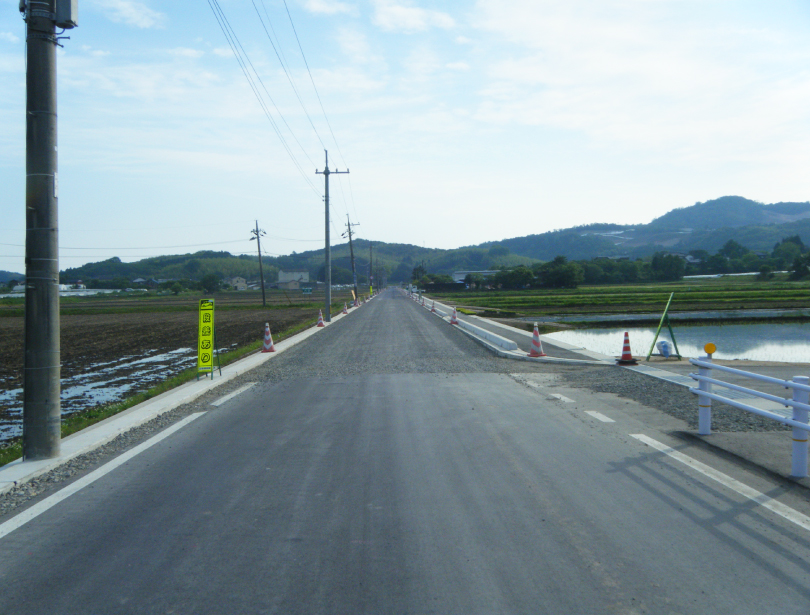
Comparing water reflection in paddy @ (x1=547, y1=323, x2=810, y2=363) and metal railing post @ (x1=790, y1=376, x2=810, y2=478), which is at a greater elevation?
metal railing post @ (x1=790, y1=376, x2=810, y2=478)

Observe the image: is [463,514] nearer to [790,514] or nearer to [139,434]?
[790,514]

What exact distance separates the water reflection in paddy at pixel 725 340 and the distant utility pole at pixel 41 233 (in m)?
18.1

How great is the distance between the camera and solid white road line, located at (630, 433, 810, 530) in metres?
4.65

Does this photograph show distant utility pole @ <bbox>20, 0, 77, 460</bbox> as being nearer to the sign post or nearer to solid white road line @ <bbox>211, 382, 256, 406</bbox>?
solid white road line @ <bbox>211, 382, 256, 406</bbox>

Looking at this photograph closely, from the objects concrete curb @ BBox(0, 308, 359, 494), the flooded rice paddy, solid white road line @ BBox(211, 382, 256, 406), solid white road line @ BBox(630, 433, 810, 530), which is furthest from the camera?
the flooded rice paddy

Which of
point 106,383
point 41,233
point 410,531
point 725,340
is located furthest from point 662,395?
point 725,340

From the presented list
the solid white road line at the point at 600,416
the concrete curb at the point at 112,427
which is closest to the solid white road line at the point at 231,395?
the concrete curb at the point at 112,427

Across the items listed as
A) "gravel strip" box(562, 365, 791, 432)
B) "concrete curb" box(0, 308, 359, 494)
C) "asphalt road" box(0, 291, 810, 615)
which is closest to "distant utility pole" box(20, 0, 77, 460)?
"concrete curb" box(0, 308, 359, 494)

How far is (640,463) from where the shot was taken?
6.15 meters

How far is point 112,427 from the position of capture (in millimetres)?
8047

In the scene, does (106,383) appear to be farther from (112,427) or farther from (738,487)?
(738,487)

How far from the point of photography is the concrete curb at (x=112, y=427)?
5.90m

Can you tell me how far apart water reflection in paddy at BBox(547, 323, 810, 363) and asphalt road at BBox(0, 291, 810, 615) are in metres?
15.7

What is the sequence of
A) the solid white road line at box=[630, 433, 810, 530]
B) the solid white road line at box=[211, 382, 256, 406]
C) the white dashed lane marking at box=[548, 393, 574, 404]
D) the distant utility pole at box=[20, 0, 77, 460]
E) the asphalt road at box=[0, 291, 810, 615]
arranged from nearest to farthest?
the asphalt road at box=[0, 291, 810, 615], the solid white road line at box=[630, 433, 810, 530], the distant utility pole at box=[20, 0, 77, 460], the white dashed lane marking at box=[548, 393, 574, 404], the solid white road line at box=[211, 382, 256, 406]
